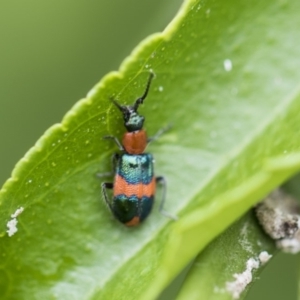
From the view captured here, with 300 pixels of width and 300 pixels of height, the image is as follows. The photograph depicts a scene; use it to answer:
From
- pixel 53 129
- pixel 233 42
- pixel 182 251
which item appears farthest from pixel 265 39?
pixel 182 251

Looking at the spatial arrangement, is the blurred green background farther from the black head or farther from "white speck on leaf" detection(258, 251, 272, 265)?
"white speck on leaf" detection(258, 251, 272, 265)

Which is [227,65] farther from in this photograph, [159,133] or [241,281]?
[241,281]

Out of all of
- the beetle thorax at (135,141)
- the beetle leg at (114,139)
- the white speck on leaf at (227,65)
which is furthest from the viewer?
the beetle thorax at (135,141)

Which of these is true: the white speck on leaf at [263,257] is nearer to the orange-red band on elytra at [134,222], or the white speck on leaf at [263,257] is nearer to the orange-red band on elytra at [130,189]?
the orange-red band on elytra at [134,222]

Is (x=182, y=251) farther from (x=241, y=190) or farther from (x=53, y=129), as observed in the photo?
(x=53, y=129)

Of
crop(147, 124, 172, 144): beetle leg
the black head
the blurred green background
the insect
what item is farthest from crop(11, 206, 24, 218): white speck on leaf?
the blurred green background

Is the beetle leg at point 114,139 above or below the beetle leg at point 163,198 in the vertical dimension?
above

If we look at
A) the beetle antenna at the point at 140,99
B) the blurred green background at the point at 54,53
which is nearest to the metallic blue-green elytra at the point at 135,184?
the beetle antenna at the point at 140,99

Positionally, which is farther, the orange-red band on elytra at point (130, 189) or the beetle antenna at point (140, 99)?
the orange-red band on elytra at point (130, 189)
